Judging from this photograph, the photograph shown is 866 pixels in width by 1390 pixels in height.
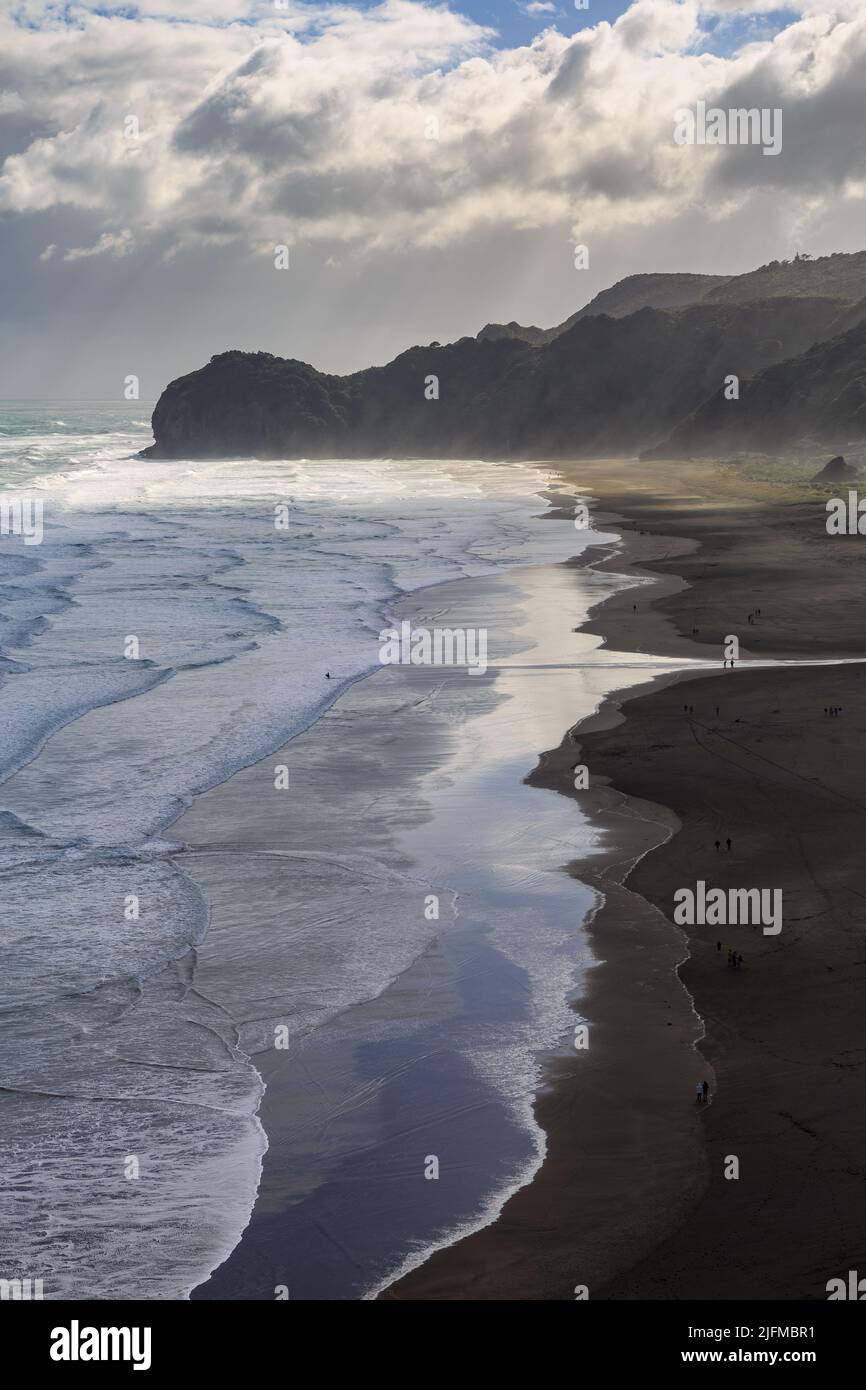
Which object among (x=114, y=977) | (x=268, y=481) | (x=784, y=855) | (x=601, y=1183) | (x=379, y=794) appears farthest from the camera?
(x=268, y=481)

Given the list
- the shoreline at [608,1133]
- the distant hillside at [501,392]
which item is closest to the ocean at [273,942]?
the shoreline at [608,1133]

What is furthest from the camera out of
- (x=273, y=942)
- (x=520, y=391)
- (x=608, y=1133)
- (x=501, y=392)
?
(x=501, y=392)

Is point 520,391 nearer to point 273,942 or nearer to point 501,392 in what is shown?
point 501,392

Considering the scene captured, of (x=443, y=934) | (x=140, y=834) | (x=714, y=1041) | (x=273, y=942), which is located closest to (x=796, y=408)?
(x=140, y=834)

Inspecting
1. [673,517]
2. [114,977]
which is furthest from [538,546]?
[114,977]

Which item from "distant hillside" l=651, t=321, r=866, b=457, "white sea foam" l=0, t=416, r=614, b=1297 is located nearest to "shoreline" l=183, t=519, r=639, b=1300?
"white sea foam" l=0, t=416, r=614, b=1297

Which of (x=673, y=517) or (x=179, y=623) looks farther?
(x=673, y=517)

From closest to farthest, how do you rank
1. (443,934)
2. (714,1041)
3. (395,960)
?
(714,1041)
(395,960)
(443,934)
